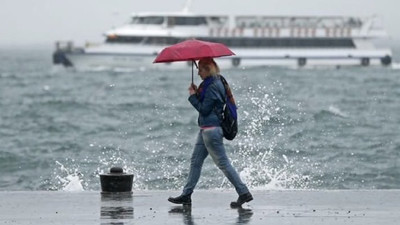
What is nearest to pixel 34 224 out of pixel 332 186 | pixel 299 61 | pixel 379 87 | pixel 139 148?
pixel 332 186

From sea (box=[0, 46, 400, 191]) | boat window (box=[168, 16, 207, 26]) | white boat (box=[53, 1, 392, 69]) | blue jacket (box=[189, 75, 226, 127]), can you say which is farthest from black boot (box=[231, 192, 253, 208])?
boat window (box=[168, 16, 207, 26])

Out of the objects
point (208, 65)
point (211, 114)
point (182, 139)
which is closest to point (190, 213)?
point (211, 114)

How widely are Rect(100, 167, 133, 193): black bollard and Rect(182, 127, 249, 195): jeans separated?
3.98ft

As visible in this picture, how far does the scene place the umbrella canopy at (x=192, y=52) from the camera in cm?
1334

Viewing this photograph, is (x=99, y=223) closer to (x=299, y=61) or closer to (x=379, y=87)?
(x=379, y=87)

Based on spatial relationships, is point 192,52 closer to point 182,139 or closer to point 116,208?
point 116,208

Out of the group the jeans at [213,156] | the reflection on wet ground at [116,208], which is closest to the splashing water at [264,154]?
the reflection on wet ground at [116,208]

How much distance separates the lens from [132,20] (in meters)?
94.8

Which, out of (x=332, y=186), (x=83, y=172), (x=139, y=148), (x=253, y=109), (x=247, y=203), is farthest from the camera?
(x=253, y=109)

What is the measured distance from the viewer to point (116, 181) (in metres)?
14.9

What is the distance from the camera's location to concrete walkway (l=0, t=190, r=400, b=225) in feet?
41.3

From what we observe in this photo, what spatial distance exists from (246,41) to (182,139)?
215 feet

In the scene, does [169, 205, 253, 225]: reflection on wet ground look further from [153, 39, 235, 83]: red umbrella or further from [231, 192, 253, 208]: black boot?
[153, 39, 235, 83]: red umbrella

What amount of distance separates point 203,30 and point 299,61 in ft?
24.5
